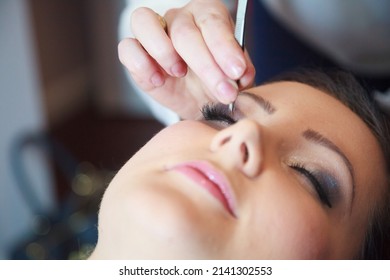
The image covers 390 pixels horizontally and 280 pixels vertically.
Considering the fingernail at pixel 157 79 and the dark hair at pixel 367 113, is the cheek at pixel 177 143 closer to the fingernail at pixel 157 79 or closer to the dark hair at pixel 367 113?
the fingernail at pixel 157 79

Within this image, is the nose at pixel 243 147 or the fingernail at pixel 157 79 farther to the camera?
the fingernail at pixel 157 79

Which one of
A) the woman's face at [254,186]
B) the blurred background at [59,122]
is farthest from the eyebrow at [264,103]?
the blurred background at [59,122]

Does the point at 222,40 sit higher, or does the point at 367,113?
the point at 222,40

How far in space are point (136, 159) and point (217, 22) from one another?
0.14m

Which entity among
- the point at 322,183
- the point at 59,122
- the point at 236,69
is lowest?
the point at 59,122

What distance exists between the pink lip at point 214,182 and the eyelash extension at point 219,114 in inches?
4.0

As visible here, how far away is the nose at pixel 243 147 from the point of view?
1.49 feet

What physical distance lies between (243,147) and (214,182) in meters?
0.04

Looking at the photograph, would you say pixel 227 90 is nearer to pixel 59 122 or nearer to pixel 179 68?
pixel 179 68

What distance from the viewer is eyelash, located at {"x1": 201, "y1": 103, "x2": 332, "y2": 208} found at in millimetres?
510

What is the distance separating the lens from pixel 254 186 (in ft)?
1.48

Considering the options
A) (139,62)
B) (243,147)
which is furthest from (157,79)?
(243,147)

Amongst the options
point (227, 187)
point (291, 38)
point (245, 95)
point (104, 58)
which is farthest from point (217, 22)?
A: point (104, 58)

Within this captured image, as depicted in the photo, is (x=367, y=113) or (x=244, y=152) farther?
(x=367, y=113)
